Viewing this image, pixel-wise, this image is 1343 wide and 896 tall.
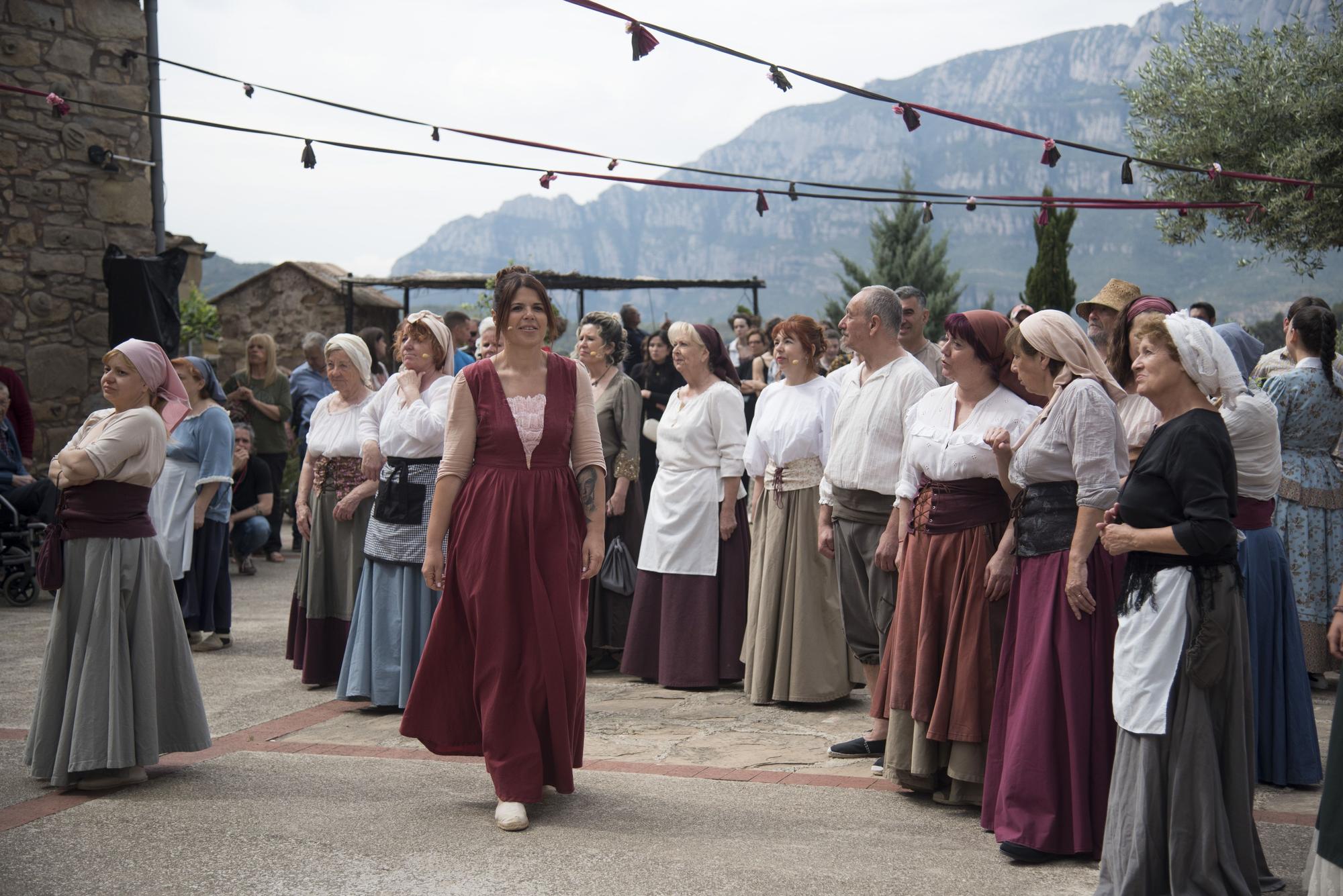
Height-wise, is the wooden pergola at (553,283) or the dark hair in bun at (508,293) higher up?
the wooden pergola at (553,283)

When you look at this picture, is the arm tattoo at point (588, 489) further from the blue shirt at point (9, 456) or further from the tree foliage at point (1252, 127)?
the tree foliage at point (1252, 127)

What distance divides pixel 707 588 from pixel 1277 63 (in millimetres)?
12072

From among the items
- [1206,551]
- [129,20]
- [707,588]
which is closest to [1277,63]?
[707,588]

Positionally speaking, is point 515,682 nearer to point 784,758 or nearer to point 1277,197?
point 784,758

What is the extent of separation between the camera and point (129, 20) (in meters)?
12.6

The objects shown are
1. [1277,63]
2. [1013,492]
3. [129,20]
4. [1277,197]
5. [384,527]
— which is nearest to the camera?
[1013,492]

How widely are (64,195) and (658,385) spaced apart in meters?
6.04

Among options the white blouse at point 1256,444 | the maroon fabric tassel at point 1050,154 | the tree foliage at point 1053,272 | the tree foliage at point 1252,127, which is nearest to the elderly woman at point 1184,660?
the white blouse at point 1256,444

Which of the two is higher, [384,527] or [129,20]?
[129,20]

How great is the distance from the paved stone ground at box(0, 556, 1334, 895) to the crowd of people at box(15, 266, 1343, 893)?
192 millimetres

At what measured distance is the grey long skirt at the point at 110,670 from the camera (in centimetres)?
523

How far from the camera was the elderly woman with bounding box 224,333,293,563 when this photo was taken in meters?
12.3

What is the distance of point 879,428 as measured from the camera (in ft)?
20.0

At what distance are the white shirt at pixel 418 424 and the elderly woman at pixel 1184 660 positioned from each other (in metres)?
3.94
